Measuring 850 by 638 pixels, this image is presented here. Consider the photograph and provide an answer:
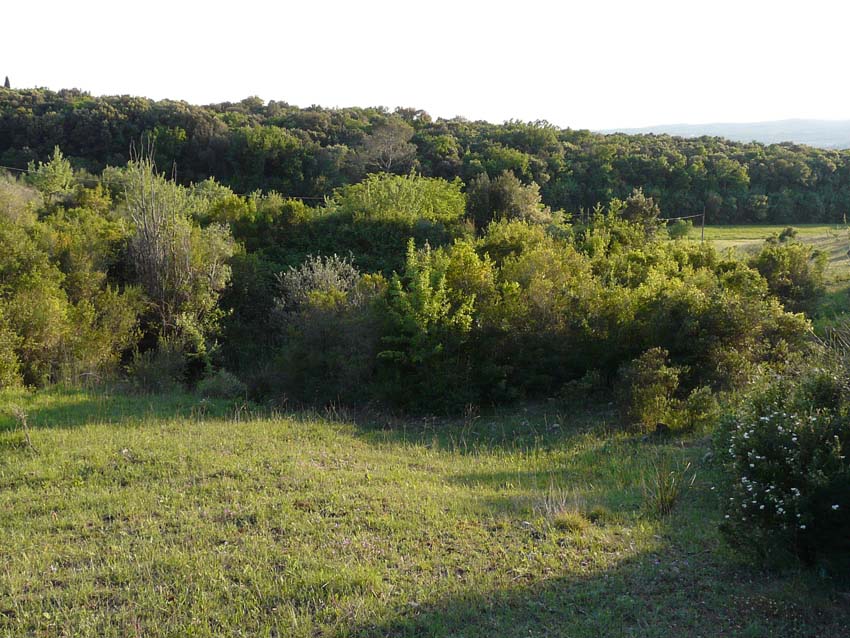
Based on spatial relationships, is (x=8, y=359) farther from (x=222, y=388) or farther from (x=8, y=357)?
(x=222, y=388)

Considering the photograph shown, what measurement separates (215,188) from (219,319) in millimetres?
12829

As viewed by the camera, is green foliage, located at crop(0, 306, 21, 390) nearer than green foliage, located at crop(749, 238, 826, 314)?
Yes

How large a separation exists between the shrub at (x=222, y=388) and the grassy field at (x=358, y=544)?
11.5 feet

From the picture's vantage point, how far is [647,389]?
11.5m

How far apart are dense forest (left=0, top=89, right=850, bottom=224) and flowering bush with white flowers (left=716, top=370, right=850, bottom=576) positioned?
107ft

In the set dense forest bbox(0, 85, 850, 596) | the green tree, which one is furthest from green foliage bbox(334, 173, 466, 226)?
the green tree

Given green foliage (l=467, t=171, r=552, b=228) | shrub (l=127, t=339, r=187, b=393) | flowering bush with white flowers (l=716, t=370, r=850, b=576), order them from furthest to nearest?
green foliage (l=467, t=171, r=552, b=228) → shrub (l=127, t=339, r=187, b=393) → flowering bush with white flowers (l=716, t=370, r=850, b=576)

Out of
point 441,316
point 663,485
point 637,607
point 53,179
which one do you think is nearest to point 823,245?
point 441,316

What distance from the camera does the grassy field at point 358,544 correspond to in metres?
4.70

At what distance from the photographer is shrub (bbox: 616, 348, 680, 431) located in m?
11.2

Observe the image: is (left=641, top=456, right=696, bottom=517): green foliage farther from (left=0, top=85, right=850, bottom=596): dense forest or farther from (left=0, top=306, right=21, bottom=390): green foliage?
(left=0, top=306, right=21, bottom=390): green foliage

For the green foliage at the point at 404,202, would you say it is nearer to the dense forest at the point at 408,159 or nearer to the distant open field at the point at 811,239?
the distant open field at the point at 811,239

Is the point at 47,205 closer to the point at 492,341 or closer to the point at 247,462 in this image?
the point at 492,341

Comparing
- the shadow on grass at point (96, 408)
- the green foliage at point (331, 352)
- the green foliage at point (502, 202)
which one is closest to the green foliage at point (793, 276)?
the green foliage at point (502, 202)
